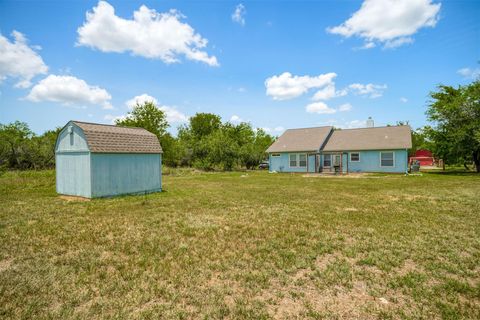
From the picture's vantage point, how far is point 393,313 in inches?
127

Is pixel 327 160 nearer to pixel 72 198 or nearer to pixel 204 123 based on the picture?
pixel 72 198

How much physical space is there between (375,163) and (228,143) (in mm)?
16568

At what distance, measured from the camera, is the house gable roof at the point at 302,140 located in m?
28.8

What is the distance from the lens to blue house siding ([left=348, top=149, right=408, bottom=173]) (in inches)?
974

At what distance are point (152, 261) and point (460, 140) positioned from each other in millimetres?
28676

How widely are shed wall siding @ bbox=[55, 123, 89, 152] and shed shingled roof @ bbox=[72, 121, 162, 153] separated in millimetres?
289

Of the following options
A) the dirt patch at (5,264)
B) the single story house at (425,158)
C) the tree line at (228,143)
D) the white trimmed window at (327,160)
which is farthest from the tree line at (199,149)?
the single story house at (425,158)

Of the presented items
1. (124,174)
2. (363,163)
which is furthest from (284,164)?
(124,174)

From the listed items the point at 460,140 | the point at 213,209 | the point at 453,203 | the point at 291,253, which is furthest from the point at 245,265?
the point at 460,140

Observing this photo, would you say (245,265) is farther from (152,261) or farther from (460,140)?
(460,140)

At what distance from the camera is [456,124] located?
25031 mm

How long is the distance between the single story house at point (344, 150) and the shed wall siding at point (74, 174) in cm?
2139

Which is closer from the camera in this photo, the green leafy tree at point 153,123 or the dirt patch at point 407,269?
the dirt patch at point 407,269

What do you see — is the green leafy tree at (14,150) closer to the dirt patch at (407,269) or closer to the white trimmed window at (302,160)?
the white trimmed window at (302,160)
